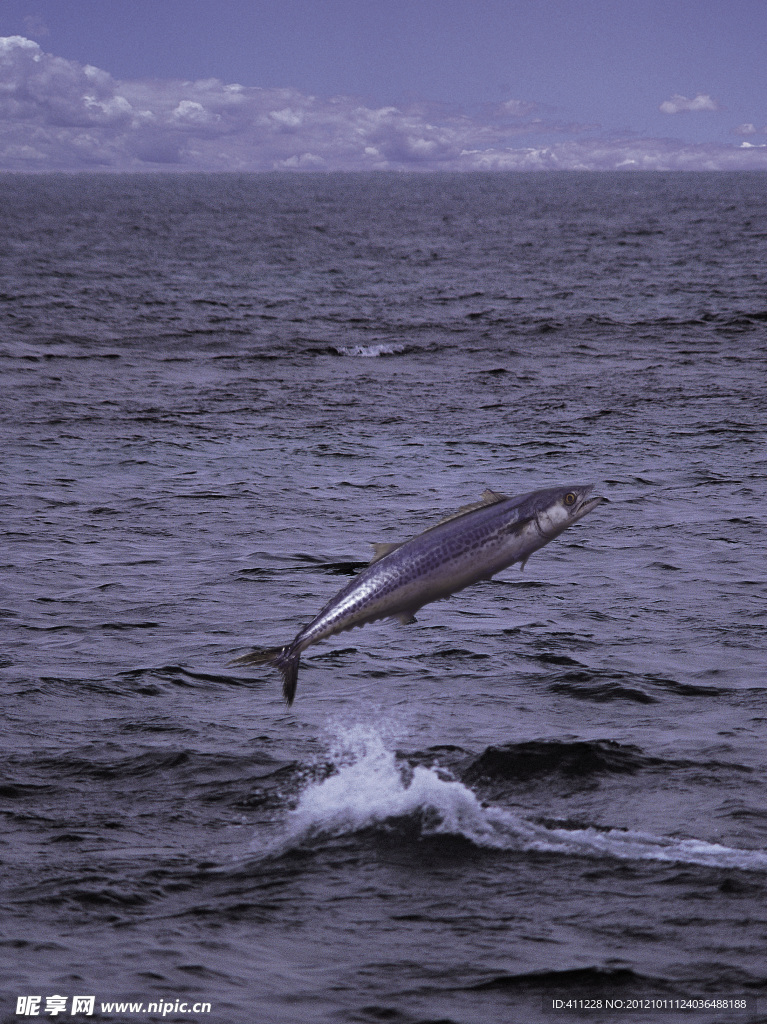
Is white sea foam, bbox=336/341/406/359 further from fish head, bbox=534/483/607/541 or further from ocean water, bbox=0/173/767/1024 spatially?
fish head, bbox=534/483/607/541

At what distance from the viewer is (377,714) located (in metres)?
10.1

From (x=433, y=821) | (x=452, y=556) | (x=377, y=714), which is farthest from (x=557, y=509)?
(x=377, y=714)

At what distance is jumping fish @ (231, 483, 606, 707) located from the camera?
604 centimetres

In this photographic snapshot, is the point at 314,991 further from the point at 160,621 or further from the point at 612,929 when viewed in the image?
the point at 160,621

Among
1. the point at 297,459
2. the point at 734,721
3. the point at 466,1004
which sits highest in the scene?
the point at 297,459

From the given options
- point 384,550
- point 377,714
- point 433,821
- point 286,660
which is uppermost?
point 384,550

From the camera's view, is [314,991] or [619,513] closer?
[314,991]

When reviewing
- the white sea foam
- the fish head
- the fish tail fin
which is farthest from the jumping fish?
the white sea foam

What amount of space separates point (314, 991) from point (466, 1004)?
0.86 metres

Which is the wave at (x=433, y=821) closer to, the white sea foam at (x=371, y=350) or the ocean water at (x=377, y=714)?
the ocean water at (x=377, y=714)

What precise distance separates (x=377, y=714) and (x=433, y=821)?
1876 mm

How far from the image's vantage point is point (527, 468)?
1839 centimetres

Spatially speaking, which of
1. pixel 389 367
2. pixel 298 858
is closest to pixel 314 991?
pixel 298 858

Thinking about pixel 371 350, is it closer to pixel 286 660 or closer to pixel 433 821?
pixel 433 821
